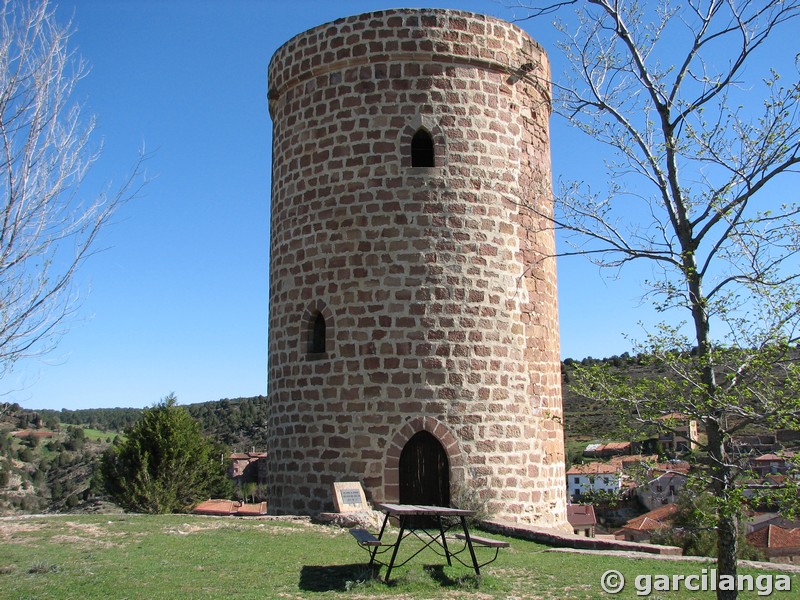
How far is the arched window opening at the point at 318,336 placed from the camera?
12.1 m

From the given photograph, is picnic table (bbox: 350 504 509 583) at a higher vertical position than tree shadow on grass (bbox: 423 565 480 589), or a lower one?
higher

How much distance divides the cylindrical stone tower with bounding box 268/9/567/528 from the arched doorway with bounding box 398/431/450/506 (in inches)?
0.9

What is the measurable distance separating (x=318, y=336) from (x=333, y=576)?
5.08 metres

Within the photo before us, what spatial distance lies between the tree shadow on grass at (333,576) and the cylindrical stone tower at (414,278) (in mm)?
3157

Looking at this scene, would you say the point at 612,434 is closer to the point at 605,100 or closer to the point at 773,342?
the point at 773,342

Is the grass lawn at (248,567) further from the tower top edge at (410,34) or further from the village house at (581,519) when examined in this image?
the village house at (581,519)

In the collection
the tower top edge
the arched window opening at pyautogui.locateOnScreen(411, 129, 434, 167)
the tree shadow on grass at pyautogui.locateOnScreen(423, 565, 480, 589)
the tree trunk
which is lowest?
the tree shadow on grass at pyautogui.locateOnScreen(423, 565, 480, 589)

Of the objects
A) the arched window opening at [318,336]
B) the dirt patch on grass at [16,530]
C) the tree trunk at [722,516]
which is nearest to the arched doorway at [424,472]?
the arched window opening at [318,336]

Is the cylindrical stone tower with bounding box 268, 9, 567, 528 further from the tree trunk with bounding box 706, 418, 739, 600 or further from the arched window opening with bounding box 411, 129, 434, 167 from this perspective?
the tree trunk with bounding box 706, 418, 739, 600

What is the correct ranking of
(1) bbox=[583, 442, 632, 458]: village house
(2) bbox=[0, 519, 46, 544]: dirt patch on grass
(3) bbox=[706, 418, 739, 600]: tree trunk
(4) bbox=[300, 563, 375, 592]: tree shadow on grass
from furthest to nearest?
(2) bbox=[0, 519, 46, 544]: dirt patch on grass
(1) bbox=[583, 442, 632, 458]: village house
(4) bbox=[300, 563, 375, 592]: tree shadow on grass
(3) bbox=[706, 418, 739, 600]: tree trunk

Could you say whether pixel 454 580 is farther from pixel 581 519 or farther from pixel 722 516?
pixel 581 519

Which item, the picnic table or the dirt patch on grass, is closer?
the picnic table

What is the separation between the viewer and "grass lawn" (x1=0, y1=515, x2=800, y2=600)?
7004 mm

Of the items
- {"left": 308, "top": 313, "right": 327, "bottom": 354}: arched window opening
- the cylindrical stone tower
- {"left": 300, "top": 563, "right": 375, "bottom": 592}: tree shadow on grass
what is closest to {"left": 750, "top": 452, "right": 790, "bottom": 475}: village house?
{"left": 300, "top": 563, "right": 375, "bottom": 592}: tree shadow on grass
